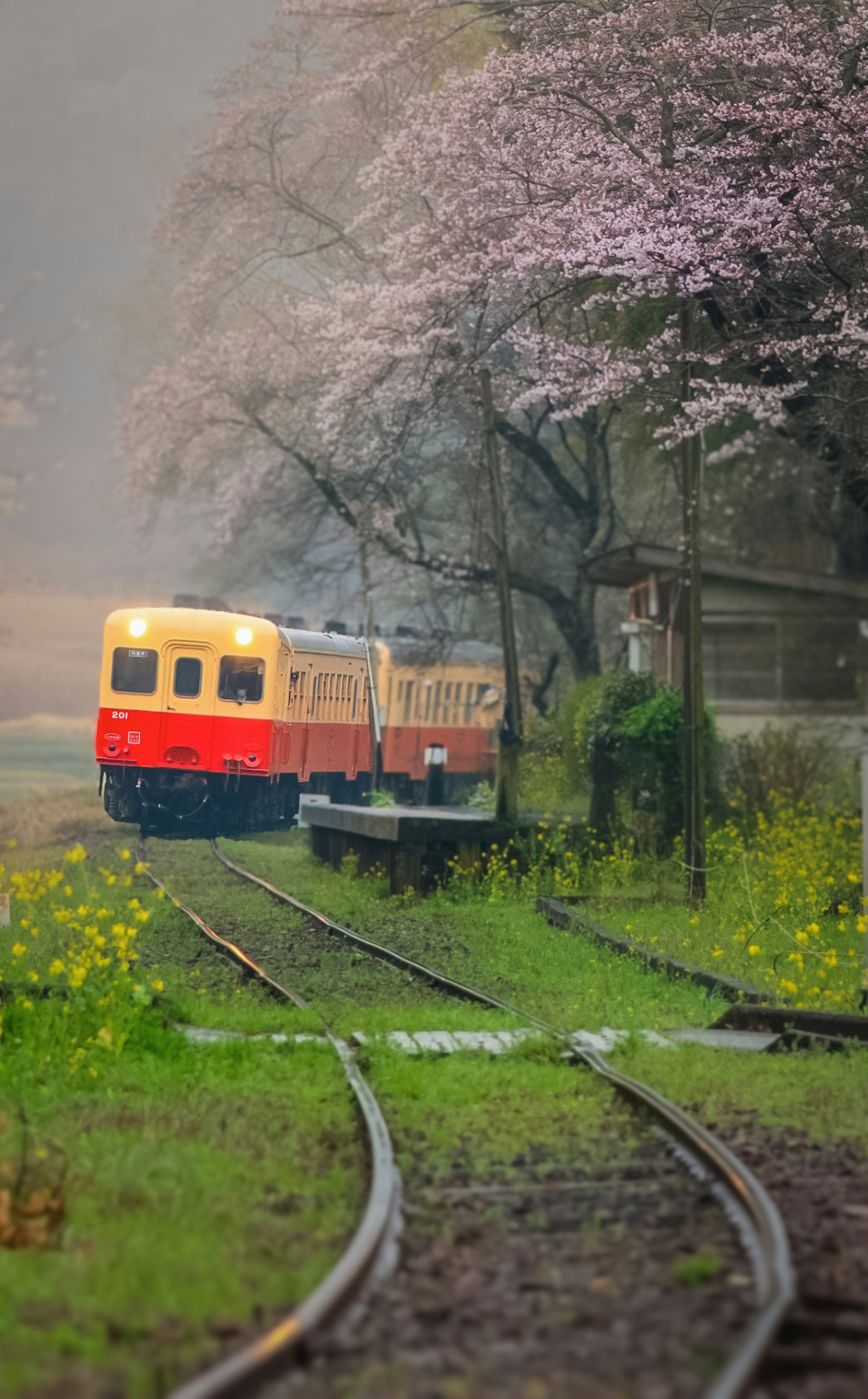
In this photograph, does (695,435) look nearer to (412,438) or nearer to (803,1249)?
(412,438)

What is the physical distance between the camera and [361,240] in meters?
20.2

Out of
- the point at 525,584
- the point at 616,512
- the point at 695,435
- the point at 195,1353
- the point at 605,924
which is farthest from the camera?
the point at 616,512

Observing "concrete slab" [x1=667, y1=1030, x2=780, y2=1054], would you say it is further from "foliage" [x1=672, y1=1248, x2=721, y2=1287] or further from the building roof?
the building roof

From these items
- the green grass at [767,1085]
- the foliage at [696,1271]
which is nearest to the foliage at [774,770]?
the green grass at [767,1085]

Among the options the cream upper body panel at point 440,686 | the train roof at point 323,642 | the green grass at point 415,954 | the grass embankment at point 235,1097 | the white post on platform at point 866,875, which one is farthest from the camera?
the cream upper body panel at point 440,686

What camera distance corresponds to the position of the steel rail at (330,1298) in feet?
10.6

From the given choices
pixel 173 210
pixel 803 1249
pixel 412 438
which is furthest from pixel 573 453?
pixel 803 1249

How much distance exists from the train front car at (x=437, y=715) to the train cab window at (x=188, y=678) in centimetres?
741

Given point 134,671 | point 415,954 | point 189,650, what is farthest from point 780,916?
point 134,671

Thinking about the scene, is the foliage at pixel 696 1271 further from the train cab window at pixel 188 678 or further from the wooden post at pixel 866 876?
the train cab window at pixel 188 678

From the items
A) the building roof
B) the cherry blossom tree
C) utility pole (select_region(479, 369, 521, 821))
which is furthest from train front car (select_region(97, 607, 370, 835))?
the building roof

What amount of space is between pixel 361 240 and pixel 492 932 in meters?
12.3

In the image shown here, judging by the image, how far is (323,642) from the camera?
44.7ft

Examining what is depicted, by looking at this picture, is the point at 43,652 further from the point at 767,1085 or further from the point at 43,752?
the point at 767,1085
